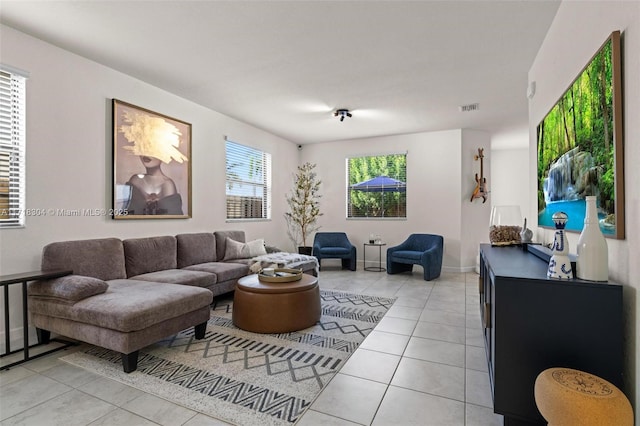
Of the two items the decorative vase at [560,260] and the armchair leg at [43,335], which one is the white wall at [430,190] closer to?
the decorative vase at [560,260]

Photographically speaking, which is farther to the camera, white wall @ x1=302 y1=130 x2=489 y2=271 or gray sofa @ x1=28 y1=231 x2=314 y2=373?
white wall @ x1=302 y1=130 x2=489 y2=271

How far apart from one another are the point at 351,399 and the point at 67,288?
7.46 feet

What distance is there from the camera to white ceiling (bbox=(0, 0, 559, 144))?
251cm

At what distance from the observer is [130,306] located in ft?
7.57

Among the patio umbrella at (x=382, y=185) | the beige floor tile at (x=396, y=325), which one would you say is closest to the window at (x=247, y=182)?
the patio umbrella at (x=382, y=185)

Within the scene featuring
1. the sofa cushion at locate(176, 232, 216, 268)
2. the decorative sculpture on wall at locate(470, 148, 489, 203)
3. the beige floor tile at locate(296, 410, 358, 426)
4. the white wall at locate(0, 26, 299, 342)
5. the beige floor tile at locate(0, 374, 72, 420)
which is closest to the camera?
the beige floor tile at locate(296, 410, 358, 426)

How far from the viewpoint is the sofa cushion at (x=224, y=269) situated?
3.87 m

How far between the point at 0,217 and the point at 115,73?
6.21ft

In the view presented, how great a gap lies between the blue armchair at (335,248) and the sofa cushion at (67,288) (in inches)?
157

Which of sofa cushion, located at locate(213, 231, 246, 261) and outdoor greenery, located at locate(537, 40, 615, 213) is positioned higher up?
outdoor greenery, located at locate(537, 40, 615, 213)

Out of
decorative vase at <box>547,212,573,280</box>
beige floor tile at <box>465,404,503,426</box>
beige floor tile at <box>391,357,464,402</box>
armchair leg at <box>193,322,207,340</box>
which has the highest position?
decorative vase at <box>547,212,573,280</box>

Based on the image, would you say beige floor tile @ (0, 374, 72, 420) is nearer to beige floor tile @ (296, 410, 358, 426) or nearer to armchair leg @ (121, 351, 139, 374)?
armchair leg @ (121, 351, 139, 374)

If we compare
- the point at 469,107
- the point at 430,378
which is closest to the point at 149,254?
the point at 430,378

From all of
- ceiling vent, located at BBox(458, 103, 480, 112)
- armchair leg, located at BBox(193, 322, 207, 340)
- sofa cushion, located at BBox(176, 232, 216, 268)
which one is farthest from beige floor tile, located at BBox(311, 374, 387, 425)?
ceiling vent, located at BBox(458, 103, 480, 112)
